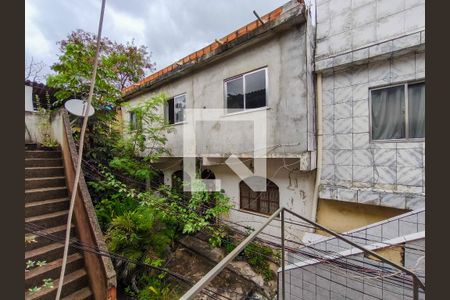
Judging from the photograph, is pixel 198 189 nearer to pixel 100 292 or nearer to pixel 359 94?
pixel 100 292

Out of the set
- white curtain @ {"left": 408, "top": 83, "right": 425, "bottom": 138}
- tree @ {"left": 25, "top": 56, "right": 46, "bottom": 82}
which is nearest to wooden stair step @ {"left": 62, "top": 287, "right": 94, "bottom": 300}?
white curtain @ {"left": 408, "top": 83, "right": 425, "bottom": 138}

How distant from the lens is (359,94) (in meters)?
4.44

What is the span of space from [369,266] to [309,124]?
298cm

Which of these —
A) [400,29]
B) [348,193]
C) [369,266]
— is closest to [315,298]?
[369,266]

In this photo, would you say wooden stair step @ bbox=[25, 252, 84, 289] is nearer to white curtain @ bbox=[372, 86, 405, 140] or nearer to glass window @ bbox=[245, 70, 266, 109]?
glass window @ bbox=[245, 70, 266, 109]

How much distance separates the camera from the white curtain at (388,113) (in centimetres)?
407

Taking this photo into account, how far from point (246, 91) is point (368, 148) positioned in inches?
132

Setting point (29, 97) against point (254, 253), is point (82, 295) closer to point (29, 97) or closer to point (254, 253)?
point (254, 253)

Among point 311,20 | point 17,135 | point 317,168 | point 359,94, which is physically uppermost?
point 311,20

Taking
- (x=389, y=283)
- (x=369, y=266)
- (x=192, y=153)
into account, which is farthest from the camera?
(x=192, y=153)

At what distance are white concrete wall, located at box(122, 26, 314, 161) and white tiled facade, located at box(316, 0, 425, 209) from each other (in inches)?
19.7

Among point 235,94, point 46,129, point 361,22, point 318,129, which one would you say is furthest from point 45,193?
point 361,22

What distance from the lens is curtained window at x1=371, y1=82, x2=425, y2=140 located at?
3.89 metres

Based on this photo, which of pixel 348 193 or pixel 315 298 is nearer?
pixel 315 298
